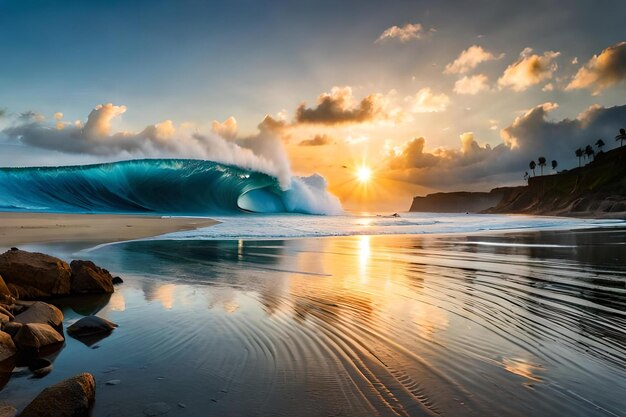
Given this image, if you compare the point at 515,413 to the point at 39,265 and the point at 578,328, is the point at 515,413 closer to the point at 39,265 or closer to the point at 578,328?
the point at 578,328

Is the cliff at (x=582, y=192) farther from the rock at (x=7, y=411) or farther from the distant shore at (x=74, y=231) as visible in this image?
the rock at (x=7, y=411)

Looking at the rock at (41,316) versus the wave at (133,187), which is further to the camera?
the wave at (133,187)

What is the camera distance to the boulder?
13.7ft

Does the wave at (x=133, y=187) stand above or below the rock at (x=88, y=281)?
above

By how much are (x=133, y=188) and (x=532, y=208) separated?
101965mm

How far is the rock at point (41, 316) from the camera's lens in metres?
4.19

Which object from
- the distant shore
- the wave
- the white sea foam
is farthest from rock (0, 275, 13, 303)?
the wave

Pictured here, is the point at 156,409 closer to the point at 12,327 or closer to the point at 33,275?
the point at 12,327

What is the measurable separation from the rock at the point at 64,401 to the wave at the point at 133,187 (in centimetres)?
4741

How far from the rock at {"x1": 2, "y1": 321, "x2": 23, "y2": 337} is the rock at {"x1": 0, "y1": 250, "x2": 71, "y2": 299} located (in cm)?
218

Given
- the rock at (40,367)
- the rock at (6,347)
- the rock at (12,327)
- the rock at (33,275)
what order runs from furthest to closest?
the rock at (33,275) < the rock at (12,327) < the rock at (6,347) < the rock at (40,367)

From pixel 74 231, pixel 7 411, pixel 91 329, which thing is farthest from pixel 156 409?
pixel 74 231

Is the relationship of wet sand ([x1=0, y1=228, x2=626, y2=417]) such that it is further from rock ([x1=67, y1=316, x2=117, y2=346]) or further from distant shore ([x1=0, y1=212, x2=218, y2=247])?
distant shore ([x1=0, y1=212, x2=218, y2=247])

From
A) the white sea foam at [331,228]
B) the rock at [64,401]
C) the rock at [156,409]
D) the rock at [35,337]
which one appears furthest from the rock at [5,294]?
the white sea foam at [331,228]
